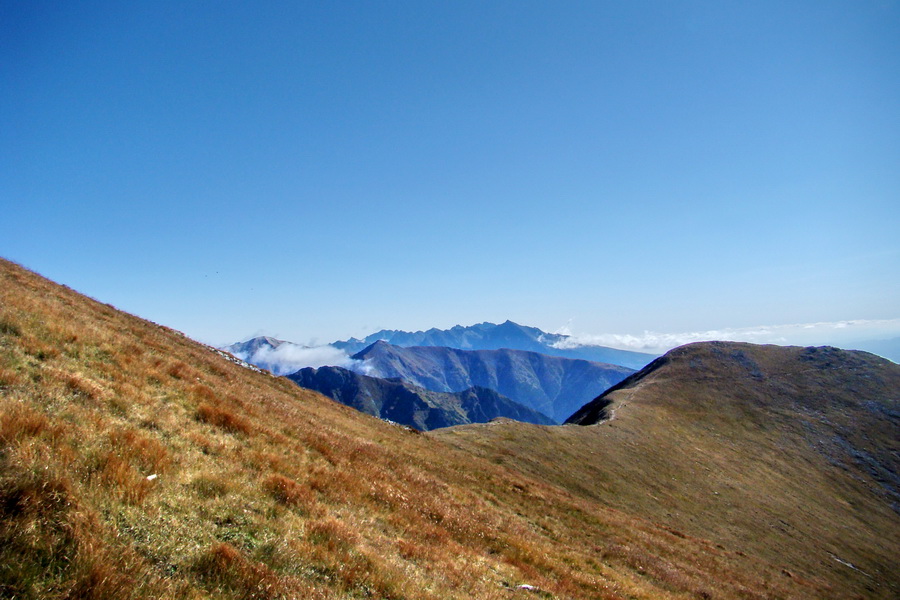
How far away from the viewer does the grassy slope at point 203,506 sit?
5.29 m

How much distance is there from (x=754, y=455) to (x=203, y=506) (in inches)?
3823

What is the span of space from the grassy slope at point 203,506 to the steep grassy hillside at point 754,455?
27072mm

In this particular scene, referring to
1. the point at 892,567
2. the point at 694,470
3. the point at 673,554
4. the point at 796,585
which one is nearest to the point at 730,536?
the point at 796,585

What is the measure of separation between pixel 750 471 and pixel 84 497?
290 feet

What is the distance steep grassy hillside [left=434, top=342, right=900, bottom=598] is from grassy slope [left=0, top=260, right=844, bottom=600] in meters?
27.1

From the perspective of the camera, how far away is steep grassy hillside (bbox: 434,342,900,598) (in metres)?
44.0

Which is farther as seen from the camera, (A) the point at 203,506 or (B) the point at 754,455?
(B) the point at 754,455

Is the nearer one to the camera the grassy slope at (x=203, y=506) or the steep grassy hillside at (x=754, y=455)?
the grassy slope at (x=203, y=506)

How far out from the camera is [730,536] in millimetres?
42875

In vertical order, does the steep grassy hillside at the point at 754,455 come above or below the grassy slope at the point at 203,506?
below

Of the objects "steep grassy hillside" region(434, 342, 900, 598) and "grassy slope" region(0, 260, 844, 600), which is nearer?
"grassy slope" region(0, 260, 844, 600)

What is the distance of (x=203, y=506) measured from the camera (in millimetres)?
7590

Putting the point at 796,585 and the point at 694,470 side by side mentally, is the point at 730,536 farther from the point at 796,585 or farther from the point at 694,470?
the point at 694,470

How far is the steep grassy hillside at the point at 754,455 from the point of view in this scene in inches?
1732
